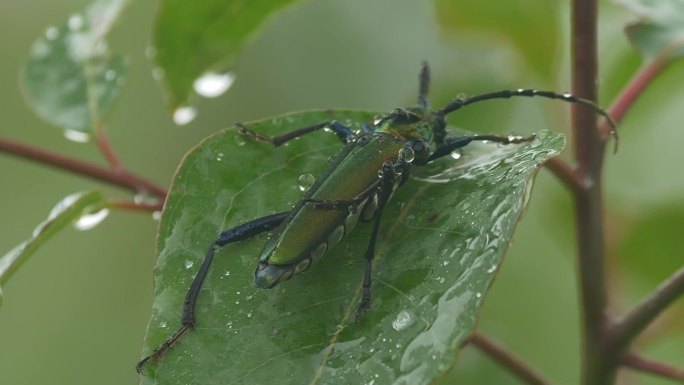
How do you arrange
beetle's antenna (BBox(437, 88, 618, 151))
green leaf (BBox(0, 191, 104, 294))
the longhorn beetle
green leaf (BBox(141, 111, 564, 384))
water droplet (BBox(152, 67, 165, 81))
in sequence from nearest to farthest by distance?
green leaf (BBox(141, 111, 564, 384)) → the longhorn beetle → green leaf (BBox(0, 191, 104, 294)) → beetle's antenna (BBox(437, 88, 618, 151)) → water droplet (BBox(152, 67, 165, 81))

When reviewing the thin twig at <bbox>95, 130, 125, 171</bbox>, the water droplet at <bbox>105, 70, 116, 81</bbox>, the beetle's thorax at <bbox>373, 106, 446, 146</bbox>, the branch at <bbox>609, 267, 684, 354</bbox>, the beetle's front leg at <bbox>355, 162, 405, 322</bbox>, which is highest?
the beetle's front leg at <bbox>355, 162, 405, 322</bbox>

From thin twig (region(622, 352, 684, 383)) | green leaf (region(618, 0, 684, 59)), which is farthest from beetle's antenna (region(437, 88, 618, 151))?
thin twig (region(622, 352, 684, 383))

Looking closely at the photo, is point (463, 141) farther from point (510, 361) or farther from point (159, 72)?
point (159, 72)

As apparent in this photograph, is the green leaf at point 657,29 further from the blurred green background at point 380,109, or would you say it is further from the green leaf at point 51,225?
the green leaf at point 51,225

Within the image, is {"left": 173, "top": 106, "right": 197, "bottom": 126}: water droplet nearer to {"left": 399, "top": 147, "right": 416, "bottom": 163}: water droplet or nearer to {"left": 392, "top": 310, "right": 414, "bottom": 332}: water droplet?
{"left": 399, "top": 147, "right": 416, "bottom": 163}: water droplet

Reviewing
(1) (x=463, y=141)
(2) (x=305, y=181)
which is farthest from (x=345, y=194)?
(1) (x=463, y=141)

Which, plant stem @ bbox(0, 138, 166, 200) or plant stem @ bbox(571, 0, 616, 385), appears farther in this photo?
plant stem @ bbox(0, 138, 166, 200)

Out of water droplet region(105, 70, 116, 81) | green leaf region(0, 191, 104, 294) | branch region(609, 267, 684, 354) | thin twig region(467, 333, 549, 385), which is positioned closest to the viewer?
branch region(609, 267, 684, 354)
